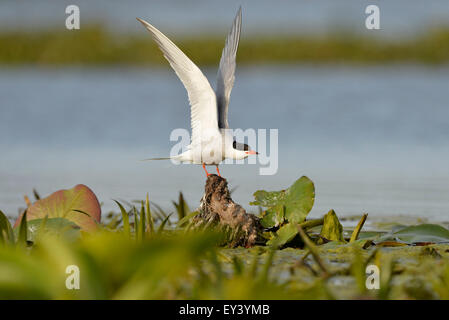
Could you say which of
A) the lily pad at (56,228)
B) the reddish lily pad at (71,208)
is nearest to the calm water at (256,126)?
the reddish lily pad at (71,208)

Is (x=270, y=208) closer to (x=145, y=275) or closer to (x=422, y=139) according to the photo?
(x=145, y=275)

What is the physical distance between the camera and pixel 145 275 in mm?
2457

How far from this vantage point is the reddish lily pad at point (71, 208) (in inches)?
191

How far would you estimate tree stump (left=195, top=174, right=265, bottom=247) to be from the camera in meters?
4.88

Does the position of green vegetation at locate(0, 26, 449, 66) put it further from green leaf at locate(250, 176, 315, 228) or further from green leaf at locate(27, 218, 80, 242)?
green leaf at locate(27, 218, 80, 242)

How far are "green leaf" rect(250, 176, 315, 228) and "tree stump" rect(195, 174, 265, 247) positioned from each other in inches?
5.8

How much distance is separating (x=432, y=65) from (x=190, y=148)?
24.3 metres

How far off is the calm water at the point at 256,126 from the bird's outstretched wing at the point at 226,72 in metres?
A: 1.56

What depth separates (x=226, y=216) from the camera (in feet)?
16.1

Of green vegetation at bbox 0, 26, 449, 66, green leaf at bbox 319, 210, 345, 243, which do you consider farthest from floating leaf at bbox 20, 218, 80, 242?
green vegetation at bbox 0, 26, 449, 66

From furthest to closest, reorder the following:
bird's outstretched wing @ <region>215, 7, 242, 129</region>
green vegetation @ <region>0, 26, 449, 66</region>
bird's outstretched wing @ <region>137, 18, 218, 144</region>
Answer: green vegetation @ <region>0, 26, 449, 66</region> < bird's outstretched wing @ <region>215, 7, 242, 129</region> < bird's outstretched wing @ <region>137, 18, 218, 144</region>

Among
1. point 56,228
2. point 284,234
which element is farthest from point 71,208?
point 284,234

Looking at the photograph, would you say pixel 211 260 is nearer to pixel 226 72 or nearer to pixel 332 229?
pixel 332 229

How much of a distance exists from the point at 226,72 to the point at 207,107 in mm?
382
